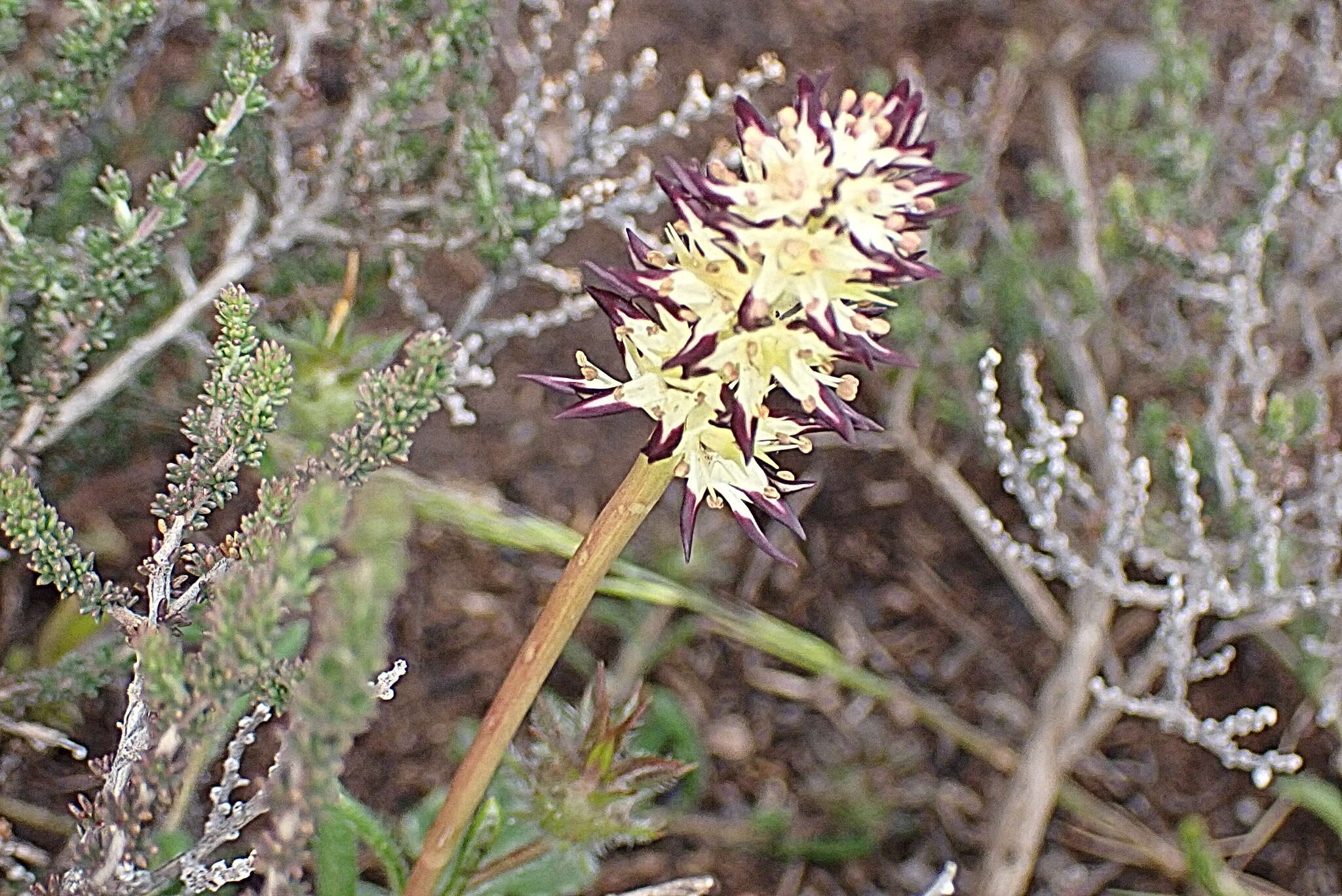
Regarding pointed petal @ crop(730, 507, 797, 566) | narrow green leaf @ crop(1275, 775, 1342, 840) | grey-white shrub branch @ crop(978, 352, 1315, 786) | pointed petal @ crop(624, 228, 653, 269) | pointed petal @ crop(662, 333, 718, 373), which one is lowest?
pointed petal @ crop(730, 507, 797, 566)

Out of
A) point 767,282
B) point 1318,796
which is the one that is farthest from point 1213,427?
point 767,282

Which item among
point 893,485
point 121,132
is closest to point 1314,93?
point 893,485

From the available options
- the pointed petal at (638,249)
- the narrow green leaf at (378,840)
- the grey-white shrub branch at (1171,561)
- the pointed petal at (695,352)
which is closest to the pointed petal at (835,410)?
the pointed petal at (695,352)

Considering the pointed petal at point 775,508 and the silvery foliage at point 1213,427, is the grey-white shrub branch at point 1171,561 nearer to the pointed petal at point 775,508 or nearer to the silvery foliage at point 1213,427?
the silvery foliage at point 1213,427

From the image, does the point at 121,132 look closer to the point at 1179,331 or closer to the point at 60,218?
the point at 60,218

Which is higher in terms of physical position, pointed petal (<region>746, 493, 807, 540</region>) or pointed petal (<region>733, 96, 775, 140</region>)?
pointed petal (<region>733, 96, 775, 140</region>)

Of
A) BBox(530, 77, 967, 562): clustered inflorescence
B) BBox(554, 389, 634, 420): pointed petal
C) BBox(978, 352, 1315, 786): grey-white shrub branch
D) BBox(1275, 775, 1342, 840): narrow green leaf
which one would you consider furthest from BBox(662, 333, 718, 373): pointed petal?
BBox(1275, 775, 1342, 840): narrow green leaf

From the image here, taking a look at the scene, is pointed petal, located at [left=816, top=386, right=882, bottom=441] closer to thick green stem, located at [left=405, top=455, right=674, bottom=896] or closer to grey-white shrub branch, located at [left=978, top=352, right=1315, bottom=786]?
thick green stem, located at [left=405, top=455, right=674, bottom=896]

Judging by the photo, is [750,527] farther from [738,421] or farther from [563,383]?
[563,383]
